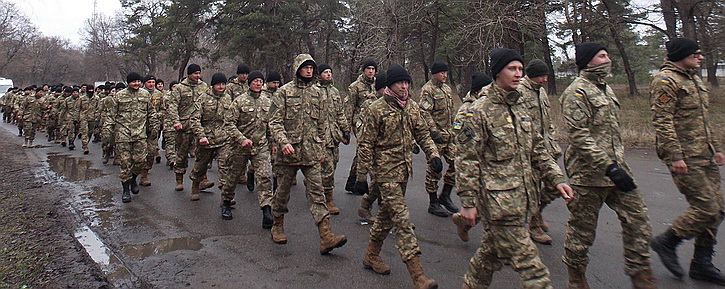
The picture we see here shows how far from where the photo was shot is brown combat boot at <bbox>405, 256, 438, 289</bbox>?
4029mm

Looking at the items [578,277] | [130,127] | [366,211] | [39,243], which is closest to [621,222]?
[578,277]

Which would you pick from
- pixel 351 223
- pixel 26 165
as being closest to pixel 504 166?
pixel 351 223

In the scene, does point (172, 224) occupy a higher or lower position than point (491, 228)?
lower

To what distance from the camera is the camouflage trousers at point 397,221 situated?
4.17 m

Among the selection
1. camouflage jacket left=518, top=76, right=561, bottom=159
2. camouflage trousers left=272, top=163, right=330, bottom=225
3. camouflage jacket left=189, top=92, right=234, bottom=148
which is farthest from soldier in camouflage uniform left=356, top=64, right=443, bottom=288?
camouflage jacket left=189, top=92, right=234, bottom=148

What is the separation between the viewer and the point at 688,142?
4.38 meters

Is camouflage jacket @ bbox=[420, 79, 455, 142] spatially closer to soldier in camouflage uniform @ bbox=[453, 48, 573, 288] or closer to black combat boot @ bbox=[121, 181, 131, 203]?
soldier in camouflage uniform @ bbox=[453, 48, 573, 288]

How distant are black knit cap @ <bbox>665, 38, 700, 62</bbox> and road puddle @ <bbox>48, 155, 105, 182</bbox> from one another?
10.0m

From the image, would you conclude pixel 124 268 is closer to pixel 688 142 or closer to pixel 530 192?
pixel 530 192

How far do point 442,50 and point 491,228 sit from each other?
25.9 metres

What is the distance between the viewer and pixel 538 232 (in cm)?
543

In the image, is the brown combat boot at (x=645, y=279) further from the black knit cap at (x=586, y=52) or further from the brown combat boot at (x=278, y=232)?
the brown combat boot at (x=278, y=232)

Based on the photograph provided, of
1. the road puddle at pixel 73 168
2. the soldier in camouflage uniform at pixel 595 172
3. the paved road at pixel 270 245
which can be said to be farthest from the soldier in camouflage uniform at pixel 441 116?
the road puddle at pixel 73 168

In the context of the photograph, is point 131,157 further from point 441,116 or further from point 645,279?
point 645,279
